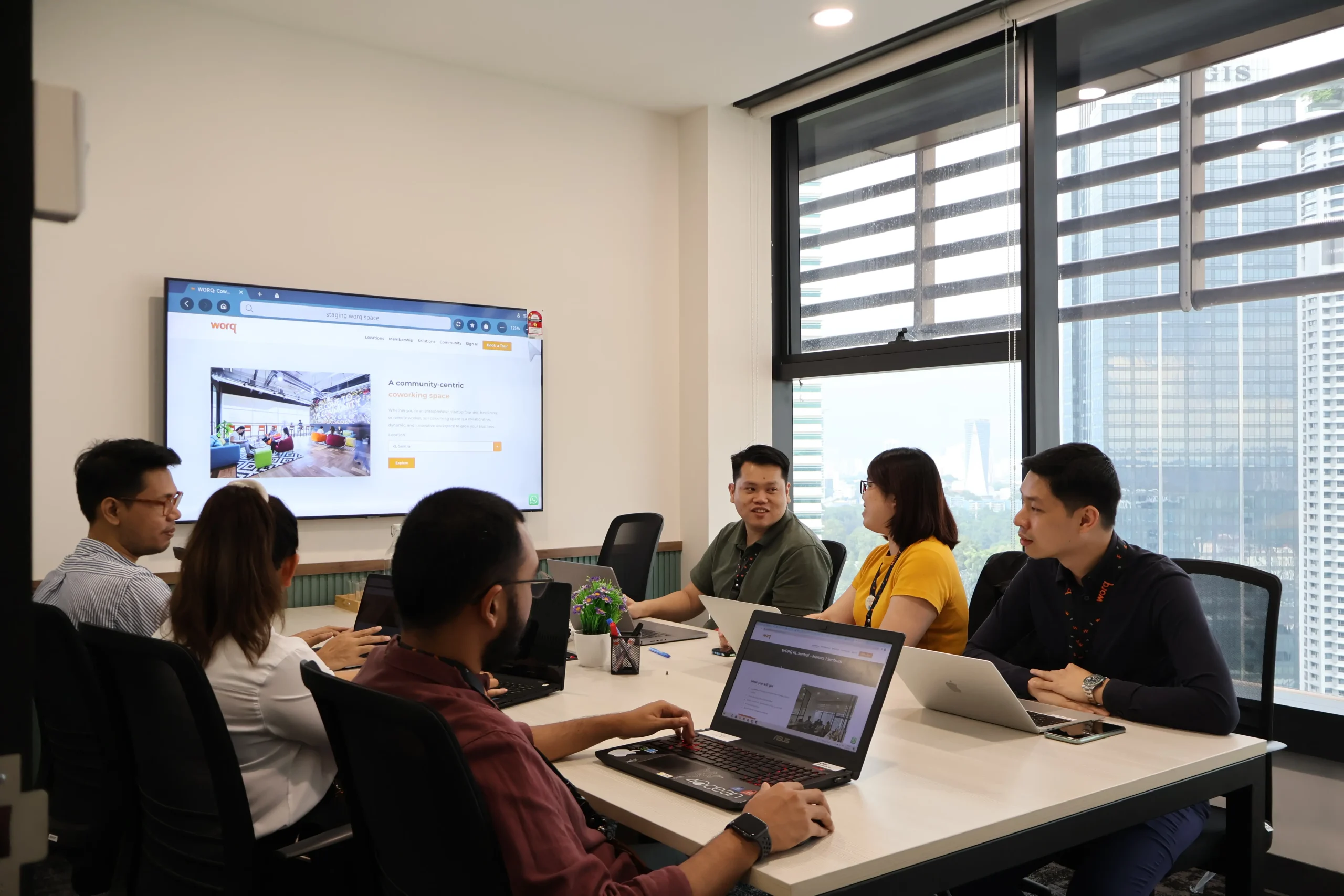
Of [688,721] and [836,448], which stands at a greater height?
[836,448]

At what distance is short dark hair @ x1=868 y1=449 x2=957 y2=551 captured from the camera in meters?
2.77

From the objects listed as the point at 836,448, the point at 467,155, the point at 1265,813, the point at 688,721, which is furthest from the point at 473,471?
the point at 1265,813

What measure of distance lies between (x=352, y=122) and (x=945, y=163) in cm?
264

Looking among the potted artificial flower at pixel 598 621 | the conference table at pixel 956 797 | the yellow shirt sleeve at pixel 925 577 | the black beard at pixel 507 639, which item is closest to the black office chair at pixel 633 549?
the potted artificial flower at pixel 598 621

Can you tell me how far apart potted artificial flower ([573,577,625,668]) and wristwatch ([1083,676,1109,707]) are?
3.85 ft

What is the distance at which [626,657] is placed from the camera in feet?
8.62

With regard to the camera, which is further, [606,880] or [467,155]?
[467,155]

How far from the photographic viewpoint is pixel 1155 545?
12.2 feet

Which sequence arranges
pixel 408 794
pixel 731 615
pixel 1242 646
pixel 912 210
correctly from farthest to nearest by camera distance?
pixel 912 210
pixel 731 615
pixel 1242 646
pixel 408 794

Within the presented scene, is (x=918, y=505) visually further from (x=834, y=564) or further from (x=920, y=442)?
(x=920, y=442)

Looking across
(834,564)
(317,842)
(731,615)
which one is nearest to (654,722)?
A: (317,842)

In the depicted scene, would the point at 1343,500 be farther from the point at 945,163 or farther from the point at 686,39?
the point at 686,39

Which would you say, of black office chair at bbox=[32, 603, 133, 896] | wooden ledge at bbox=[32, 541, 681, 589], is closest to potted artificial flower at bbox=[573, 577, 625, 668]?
wooden ledge at bbox=[32, 541, 681, 589]

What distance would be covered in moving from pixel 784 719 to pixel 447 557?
0.75 m
